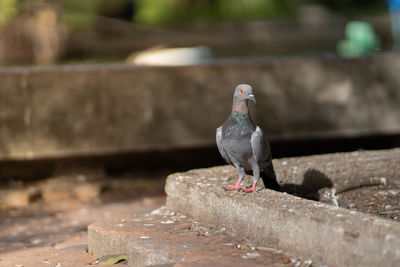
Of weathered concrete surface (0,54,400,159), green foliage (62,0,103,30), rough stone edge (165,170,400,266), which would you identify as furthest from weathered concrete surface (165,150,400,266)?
green foliage (62,0,103,30)

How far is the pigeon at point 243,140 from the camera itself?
3.73 metres

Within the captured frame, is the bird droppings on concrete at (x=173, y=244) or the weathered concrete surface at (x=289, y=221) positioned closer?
the weathered concrete surface at (x=289, y=221)

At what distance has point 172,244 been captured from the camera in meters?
3.48

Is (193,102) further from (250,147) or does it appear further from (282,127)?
(250,147)

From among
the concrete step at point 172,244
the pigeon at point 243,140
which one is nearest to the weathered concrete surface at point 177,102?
the concrete step at point 172,244

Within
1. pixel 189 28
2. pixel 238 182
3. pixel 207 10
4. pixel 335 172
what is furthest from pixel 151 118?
pixel 207 10

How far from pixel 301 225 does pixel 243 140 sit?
0.72 metres

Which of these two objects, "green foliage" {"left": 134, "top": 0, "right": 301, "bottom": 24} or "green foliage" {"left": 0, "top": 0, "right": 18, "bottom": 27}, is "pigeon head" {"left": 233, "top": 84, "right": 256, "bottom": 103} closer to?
"green foliage" {"left": 0, "top": 0, "right": 18, "bottom": 27}

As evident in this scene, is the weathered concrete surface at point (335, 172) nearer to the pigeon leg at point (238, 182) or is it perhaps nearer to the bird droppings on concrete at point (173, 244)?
the pigeon leg at point (238, 182)

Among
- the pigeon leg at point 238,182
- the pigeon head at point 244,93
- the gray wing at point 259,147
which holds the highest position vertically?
the pigeon head at point 244,93

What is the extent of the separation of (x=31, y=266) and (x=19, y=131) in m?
2.52

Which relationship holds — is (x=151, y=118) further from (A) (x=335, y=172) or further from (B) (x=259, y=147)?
(B) (x=259, y=147)

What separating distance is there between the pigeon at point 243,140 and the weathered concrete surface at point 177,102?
8.15ft

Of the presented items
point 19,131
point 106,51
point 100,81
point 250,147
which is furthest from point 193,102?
point 106,51
